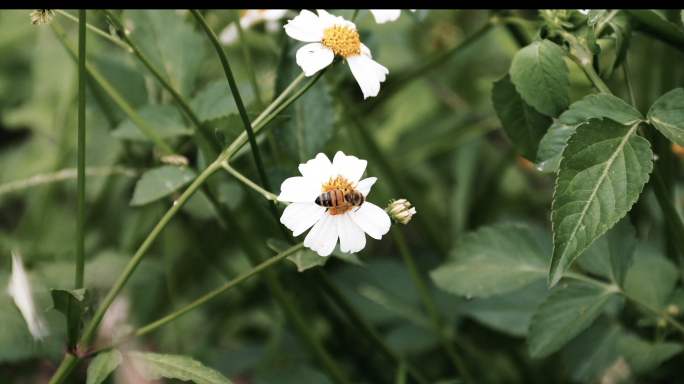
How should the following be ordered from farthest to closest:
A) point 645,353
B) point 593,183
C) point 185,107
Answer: point 645,353 → point 185,107 → point 593,183

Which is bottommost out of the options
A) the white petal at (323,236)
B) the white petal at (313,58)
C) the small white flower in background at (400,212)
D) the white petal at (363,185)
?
the small white flower in background at (400,212)

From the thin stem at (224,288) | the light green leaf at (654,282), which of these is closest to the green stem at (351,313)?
the thin stem at (224,288)

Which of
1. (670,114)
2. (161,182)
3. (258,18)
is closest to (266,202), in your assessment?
(161,182)

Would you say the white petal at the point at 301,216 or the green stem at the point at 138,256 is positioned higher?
the green stem at the point at 138,256

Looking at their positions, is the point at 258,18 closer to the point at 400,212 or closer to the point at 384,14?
the point at 384,14

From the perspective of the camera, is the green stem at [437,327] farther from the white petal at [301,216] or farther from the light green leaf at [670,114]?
the light green leaf at [670,114]

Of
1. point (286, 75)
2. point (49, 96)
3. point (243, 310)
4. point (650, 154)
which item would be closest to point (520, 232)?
point (650, 154)
